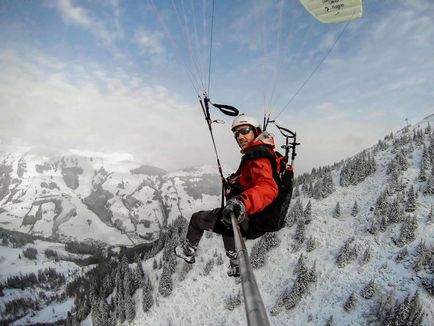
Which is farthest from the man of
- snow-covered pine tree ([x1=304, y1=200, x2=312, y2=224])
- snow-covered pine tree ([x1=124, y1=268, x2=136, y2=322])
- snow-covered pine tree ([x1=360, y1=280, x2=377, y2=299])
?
snow-covered pine tree ([x1=124, y1=268, x2=136, y2=322])

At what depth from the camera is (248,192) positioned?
687 centimetres

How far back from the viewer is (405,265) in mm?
67625

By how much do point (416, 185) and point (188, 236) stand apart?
3896 inches

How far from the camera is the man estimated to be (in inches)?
266

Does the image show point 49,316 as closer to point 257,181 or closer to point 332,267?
point 332,267

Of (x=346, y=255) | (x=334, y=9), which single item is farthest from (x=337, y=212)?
(x=334, y=9)

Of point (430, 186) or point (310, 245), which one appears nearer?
point (310, 245)

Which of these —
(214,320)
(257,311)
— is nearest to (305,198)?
(214,320)

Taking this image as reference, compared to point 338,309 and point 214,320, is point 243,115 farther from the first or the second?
point 214,320

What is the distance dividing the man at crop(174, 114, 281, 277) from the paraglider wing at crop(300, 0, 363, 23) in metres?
4.44

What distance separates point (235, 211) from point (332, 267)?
7692 cm

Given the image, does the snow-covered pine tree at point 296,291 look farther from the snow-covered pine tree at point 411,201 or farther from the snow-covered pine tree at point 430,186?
the snow-covered pine tree at point 430,186

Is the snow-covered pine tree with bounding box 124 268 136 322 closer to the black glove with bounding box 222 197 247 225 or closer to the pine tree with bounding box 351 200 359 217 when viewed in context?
the pine tree with bounding box 351 200 359 217

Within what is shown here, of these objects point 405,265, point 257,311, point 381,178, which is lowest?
point 405,265
